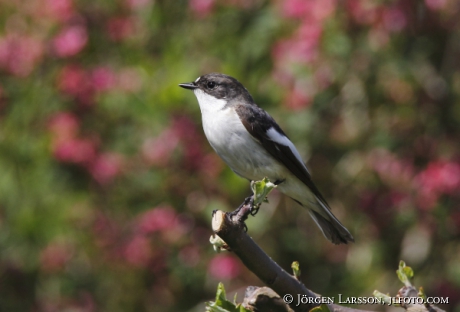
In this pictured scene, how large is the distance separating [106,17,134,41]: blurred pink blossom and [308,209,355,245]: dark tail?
2370mm

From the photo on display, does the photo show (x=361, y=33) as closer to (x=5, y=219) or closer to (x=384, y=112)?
(x=384, y=112)

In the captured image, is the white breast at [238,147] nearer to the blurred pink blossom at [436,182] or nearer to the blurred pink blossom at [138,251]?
the blurred pink blossom at [436,182]

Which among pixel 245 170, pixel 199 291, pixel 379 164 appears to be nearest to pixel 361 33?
pixel 379 164

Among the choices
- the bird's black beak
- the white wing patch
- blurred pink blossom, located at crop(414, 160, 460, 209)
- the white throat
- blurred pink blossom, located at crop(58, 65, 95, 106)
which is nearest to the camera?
the white wing patch

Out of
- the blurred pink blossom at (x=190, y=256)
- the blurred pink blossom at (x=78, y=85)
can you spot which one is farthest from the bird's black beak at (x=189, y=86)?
the blurred pink blossom at (x=190, y=256)

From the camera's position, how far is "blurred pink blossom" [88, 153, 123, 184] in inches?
193

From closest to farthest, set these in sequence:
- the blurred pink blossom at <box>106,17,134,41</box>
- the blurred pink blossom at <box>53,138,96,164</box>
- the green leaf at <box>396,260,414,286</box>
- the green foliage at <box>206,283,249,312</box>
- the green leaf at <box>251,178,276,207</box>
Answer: the green foliage at <box>206,283,249,312</box>
the green leaf at <box>396,260,414,286</box>
the green leaf at <box>251,178,276,207</box>
the blurred pink blossom at <box>53,138,96,164</box>
the blurred pink blossom at <box>106,17,134,41</box>

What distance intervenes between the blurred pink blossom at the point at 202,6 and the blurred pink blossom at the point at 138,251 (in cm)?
170

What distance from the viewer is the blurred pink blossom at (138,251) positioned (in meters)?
4.92

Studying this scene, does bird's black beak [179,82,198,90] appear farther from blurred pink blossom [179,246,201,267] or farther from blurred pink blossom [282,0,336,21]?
blurred pink blossom [179,246,201,267]

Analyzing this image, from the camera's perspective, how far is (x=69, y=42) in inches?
200

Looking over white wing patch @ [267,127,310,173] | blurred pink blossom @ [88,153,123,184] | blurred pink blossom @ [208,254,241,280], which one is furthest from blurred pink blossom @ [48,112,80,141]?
white wing patch @ [267,127,310,173]

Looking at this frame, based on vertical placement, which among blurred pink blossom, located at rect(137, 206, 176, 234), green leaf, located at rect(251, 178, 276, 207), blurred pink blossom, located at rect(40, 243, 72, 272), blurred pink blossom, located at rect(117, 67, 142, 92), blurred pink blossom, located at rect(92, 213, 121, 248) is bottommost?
blurred pink blossom, located at rect(40, 243, 72, 272)

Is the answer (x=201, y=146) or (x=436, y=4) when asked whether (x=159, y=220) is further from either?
(x=436, y=4)
